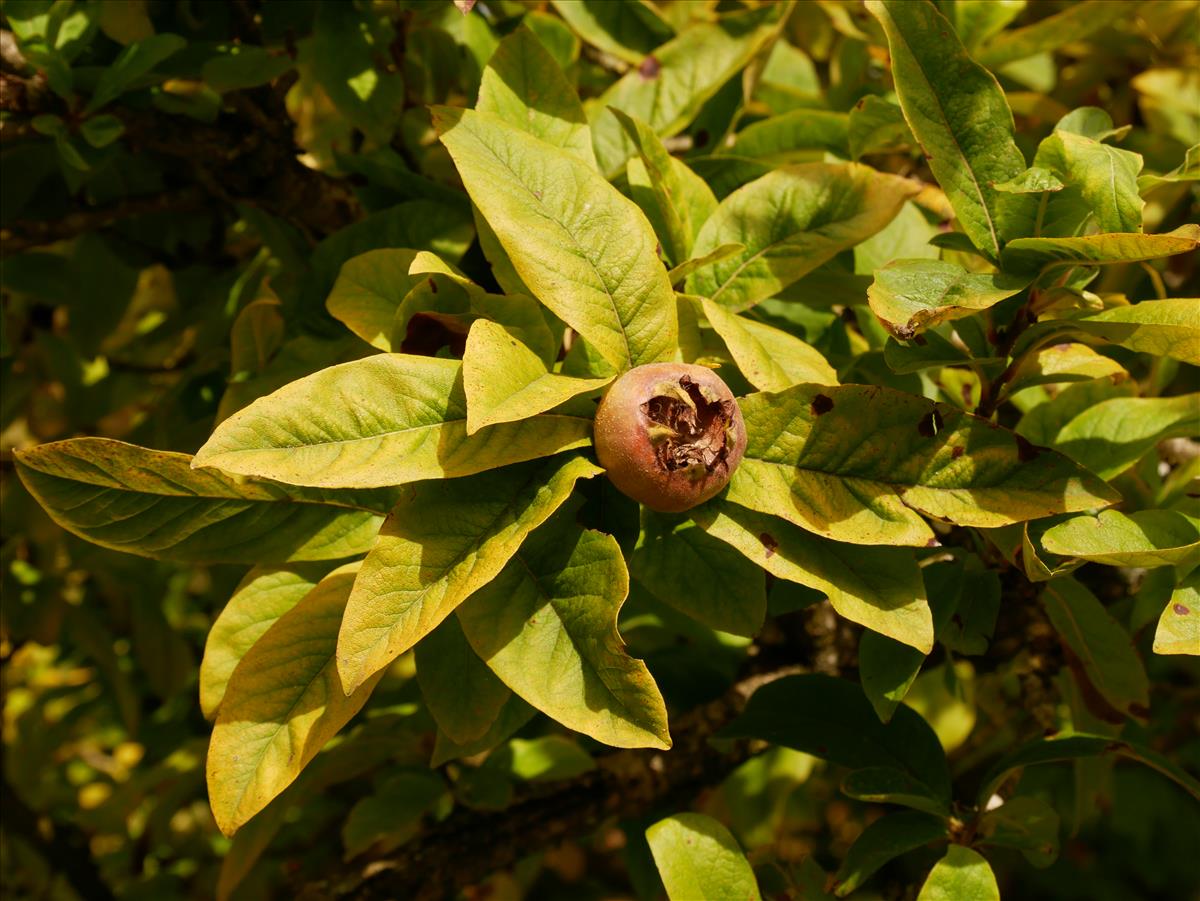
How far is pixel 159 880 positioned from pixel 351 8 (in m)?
1.78

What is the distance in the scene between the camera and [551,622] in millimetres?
943

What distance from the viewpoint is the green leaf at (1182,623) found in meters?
0.94

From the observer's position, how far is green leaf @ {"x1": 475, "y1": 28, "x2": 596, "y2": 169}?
1.17m

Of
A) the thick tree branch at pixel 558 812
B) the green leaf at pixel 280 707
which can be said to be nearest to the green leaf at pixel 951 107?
the green leaf at pixel 280 707

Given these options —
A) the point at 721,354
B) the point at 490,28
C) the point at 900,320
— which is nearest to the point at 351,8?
the point at 490,28

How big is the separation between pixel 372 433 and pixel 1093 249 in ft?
2.14

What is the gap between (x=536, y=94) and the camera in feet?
3.89

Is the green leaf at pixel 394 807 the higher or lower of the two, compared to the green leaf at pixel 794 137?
lower

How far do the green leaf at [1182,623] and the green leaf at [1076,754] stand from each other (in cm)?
28

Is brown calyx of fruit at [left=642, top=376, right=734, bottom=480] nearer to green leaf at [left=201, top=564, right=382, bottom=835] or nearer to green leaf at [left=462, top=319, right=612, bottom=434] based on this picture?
green leaf at [left=462, top=319, right=612, bottom=434]

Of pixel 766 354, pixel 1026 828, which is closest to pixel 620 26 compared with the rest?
pixel 766 354

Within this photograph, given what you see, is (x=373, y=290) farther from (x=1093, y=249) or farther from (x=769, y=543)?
(x=1093, y=249)

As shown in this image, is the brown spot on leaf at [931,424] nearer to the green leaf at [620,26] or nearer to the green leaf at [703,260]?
the green leaf at [703,260]

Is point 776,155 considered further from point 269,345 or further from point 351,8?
point 269,345
